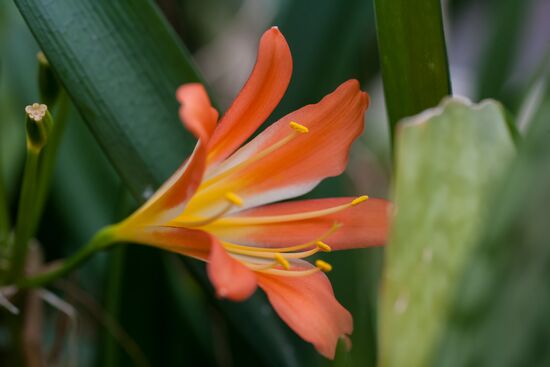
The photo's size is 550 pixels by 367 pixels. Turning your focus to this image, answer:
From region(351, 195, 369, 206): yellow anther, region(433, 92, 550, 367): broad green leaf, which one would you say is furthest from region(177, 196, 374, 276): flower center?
region(433, 92, 550, 367): broad green leaf

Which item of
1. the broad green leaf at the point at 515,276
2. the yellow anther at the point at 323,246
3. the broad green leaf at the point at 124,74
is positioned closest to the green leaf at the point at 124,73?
the broad green leaf at the point at 124,74

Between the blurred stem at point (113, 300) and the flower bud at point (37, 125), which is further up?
the flower bud at point (37, 125)

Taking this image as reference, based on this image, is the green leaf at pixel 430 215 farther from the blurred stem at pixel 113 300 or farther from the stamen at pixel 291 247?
the blurred stem at pixel 113 300

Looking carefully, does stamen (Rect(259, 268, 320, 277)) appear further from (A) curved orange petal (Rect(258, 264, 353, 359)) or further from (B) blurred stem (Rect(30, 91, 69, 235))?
(B) blurred stem (Rect(30, 91, 69, 235))

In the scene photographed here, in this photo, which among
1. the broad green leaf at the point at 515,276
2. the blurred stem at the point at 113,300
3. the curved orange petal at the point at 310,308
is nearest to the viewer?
the broad green leaf at the point at 515,276

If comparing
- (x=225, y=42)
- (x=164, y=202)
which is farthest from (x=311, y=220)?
(x=225, y=42)

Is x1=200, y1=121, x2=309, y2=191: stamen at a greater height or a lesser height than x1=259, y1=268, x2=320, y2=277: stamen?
greater
